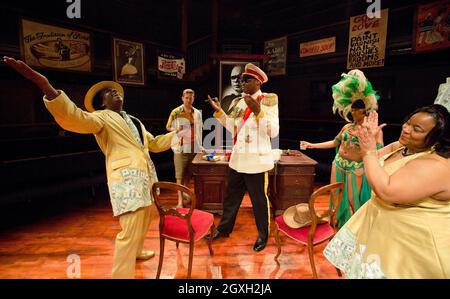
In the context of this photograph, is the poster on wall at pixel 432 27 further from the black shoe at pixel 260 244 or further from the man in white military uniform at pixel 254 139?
the black shoe at pixel 260 244

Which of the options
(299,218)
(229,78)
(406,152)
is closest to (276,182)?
(299,218)

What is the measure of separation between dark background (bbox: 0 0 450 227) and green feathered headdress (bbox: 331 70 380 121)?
3.07 metres

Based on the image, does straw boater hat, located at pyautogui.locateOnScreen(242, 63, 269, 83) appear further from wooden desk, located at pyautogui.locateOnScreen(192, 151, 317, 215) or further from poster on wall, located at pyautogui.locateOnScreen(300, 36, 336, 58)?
poster on wall, located at pyautogui.locateOnScreen(300, 36, 336, 58)

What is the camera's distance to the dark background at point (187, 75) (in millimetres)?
4586

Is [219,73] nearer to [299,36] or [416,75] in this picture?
[299,36]

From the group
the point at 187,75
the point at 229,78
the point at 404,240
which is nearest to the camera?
the point at 404,240

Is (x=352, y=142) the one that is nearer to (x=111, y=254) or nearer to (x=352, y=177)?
(x=352, y=177)

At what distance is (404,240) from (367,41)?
6021mm

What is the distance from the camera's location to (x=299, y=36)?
710 centimetres

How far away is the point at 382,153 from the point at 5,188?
15.2ft

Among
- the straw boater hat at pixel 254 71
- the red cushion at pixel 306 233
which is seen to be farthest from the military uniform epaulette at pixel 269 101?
the red cushion at pixel 306 233

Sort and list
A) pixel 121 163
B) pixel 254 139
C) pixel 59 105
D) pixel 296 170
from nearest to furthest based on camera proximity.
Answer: pixel 59 105 < pixel 121 163 < pixel 254 139 < pixel 296 170

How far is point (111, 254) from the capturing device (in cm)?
281

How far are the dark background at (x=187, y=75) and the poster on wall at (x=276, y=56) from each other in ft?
0.61
